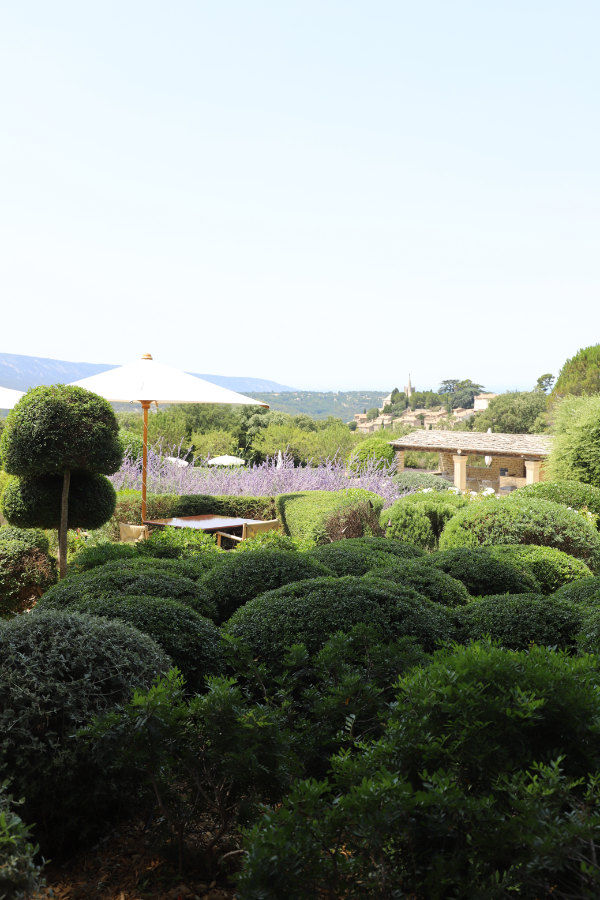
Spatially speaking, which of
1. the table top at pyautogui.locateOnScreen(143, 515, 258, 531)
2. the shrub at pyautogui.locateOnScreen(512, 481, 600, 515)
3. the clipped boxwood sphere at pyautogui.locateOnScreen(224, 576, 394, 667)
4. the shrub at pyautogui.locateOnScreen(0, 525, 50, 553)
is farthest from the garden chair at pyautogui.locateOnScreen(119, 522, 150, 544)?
the shrub at pyautogui.locateOnScreen(512, 481, 600, 515)

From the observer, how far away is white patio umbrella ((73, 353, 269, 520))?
718 centimetres

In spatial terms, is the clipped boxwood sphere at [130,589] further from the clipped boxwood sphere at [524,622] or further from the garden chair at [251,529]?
the garden chair at [251,529]

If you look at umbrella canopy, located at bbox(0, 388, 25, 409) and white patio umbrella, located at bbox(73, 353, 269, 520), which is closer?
white patio umbrella, located at bbox(73, 353, 269, 520)

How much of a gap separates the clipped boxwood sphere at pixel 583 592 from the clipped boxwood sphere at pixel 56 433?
3731 millimetres

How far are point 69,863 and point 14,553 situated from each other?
13.0 ft

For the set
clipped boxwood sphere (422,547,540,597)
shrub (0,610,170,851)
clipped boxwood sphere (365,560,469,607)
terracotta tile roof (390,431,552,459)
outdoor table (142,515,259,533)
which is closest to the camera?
shrub (0,610,170,851)

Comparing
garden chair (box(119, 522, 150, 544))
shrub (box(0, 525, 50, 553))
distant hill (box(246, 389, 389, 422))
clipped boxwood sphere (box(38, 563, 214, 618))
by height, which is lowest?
garden chair (box(119, 522, 150, 544))

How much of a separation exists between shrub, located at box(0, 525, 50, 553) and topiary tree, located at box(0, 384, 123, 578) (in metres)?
0.98

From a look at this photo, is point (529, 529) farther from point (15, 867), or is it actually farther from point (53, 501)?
point (15, 867)

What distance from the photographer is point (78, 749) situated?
6.68 ft

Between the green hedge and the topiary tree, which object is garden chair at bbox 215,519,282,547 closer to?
the green hedge

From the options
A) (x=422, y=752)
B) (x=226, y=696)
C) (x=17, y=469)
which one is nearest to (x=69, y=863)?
(x=226, y=696)

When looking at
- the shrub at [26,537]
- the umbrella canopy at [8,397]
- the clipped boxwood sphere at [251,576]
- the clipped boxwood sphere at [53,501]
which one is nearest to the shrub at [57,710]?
the clipped boxwood sphere at [251,576]

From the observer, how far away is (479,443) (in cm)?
2620
